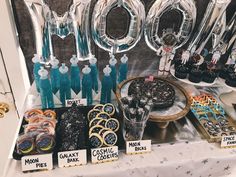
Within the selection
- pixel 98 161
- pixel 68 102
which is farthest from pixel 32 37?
pixel 98 161

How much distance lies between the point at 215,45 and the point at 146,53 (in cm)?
39

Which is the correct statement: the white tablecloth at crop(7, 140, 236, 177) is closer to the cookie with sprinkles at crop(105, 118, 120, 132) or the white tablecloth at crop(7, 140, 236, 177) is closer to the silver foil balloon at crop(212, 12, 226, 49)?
the cookie with sprinkles at crop(105, 118, 120, 132)

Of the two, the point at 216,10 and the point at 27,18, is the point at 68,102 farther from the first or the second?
the point at 216,10

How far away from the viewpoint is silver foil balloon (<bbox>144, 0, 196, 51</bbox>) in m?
1.15

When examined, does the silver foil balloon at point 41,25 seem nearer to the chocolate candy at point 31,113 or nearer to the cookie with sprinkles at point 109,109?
the chocolate candy at point 31,113

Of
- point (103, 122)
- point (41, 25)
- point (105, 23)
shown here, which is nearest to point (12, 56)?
point (41, 25)

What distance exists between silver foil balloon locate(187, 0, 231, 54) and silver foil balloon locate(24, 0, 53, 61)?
2.51ft

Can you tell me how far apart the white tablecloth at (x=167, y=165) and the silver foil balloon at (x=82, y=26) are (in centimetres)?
57

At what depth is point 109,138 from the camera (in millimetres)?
919

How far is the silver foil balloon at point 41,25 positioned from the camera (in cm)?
107

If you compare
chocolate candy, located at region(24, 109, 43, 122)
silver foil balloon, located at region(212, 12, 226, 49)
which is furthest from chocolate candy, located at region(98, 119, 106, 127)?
silver foil balloon, located at region(212, 12, 226, 49)

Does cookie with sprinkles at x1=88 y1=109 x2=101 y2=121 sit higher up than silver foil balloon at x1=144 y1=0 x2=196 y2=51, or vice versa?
silver foil balloon at x1=144 y1=0 x2=196 y2=51

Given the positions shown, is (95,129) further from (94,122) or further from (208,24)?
(208,24)

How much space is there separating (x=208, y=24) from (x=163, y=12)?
27 centimetres
